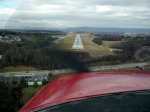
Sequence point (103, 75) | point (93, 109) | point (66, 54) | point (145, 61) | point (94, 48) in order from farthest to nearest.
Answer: point (94, 48) < point (145, 61) < point (66, 54) < point (103, 75) < point (93, 109)

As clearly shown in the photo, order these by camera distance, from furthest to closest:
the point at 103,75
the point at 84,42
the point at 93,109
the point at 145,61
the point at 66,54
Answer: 1. the point at 84,42
2. the point at 145,61
3. the point at 66,54
4. the point at 103,75
5. the point at 93,109

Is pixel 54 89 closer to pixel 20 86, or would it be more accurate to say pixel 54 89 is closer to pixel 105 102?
pixel 105 102

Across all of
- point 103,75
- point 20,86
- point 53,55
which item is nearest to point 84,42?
point 53,55

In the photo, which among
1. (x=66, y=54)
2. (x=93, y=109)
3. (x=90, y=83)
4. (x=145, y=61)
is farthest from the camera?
(x=145, y=61)

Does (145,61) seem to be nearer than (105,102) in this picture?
No

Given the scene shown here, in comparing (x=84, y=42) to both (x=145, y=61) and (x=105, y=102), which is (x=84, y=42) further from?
(x=105, y=102)

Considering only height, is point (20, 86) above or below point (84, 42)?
below

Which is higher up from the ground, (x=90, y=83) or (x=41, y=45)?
(x=41, y=45)

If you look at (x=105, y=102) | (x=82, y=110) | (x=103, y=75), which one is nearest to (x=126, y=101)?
(x=105, y=102)

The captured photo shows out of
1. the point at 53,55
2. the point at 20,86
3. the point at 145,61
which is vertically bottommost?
the point at 20,86
